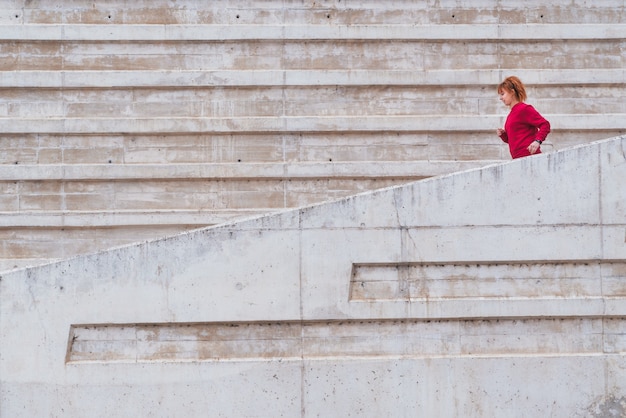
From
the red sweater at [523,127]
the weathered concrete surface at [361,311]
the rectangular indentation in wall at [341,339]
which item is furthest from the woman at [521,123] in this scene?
the rectangular indentation in wall at [341,339]

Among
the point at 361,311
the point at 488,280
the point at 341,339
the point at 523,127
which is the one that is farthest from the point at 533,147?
the point at 341,339

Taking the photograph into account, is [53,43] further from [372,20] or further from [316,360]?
[316,360]

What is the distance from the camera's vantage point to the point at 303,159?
13.7 metres

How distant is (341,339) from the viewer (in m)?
9.59

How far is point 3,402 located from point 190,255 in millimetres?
A: 2305

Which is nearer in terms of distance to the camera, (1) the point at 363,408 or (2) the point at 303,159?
(1) the point at 363,408

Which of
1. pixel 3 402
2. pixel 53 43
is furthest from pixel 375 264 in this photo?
pixel 53 43

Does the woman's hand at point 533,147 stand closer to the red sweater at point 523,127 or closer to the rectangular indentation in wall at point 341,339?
the red sweater at point 523,127

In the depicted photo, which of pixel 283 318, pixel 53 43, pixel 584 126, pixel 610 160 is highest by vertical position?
pixel 53 43

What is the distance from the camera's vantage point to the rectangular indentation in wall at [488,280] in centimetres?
962

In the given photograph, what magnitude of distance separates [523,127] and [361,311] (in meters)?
2.64

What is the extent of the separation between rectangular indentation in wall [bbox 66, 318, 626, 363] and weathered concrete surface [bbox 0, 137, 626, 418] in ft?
0.05

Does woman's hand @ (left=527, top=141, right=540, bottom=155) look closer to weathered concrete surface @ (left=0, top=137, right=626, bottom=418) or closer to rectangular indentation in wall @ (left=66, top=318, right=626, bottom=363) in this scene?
weathered concrete surface @ (left=0, top=137, right=626, bottom=418)

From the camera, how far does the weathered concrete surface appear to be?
31.0ft
